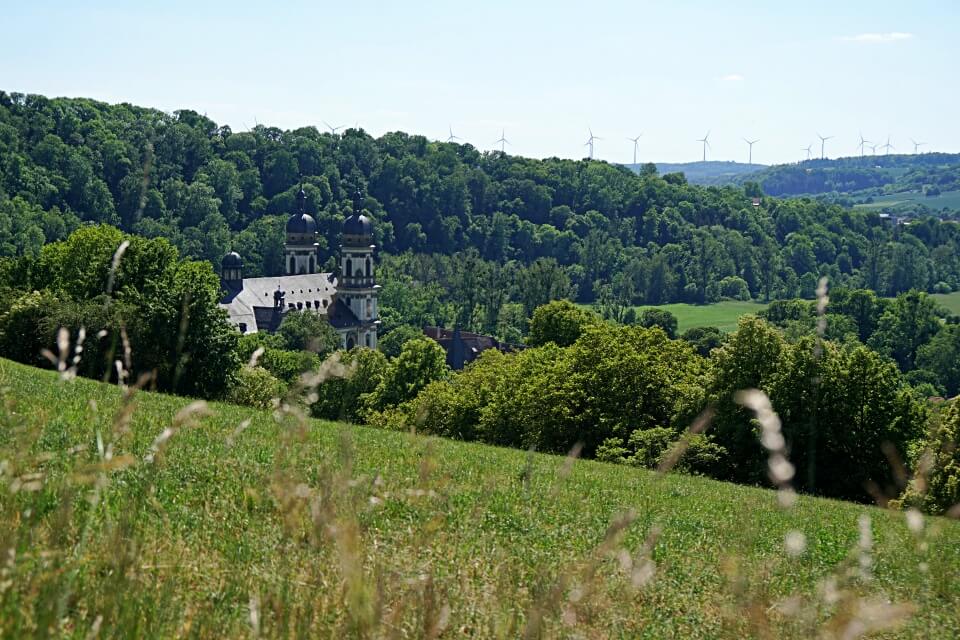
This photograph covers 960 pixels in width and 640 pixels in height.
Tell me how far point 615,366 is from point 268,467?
30.5 metres

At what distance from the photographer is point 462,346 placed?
113m

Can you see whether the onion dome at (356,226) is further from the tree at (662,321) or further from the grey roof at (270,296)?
the tree at (662,321)

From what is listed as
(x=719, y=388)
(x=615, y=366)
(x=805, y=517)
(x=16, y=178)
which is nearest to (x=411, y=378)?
(x=615, y=366)

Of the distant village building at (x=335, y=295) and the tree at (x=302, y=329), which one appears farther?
the distant village building at (x=335, y=295)

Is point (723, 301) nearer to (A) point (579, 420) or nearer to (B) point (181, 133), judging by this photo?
(B) point (181, 133)

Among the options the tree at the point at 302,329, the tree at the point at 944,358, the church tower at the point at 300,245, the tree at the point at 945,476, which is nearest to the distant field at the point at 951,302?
the tree at the point at 944,358

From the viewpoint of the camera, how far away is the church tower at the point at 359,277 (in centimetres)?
11144

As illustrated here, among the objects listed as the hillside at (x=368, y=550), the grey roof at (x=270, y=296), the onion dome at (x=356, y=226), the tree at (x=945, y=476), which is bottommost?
the grey roof at (x=270, y=296)

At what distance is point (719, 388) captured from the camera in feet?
123

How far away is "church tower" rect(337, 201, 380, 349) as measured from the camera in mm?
111438

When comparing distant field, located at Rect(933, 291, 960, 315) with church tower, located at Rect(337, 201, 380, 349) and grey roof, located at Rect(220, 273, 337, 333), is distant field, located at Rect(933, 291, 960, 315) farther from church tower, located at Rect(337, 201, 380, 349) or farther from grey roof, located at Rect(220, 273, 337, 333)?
grey roof, located at Rect(220, 273, 337, 333)

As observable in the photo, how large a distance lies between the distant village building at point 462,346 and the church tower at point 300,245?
16.9 meters

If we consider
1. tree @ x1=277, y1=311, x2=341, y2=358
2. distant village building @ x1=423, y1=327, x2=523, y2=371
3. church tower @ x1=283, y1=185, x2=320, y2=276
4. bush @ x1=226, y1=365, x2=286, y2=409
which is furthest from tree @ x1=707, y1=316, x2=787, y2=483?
church tower @ x1=283, y1=185, x2=320, y2=276

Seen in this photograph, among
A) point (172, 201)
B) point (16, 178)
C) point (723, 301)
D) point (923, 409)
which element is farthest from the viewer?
point (723, 301)
